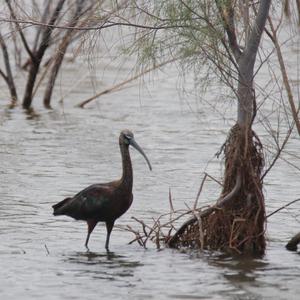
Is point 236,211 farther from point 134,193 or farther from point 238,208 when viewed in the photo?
point 134,193

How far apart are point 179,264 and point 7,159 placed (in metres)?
6.28

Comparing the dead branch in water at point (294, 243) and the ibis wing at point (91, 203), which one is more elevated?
the ibis wing at point (91, 203)

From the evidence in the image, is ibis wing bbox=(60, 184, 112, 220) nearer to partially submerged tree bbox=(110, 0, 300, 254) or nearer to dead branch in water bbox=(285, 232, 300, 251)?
partially submerged tree bbox=(110, 0, 300, 254)

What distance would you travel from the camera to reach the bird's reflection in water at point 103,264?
9.38m

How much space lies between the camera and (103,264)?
9.78 metres

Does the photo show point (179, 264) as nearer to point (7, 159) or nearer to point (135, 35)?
point (135, 35)

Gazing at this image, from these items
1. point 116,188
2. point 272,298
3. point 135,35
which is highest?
point 135,35

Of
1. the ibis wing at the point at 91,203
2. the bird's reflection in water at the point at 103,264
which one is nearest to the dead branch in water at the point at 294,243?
the bird's reflection in water at the point at 103,264

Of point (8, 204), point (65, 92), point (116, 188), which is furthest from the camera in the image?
point (65, 92)

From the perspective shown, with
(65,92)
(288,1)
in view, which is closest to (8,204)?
(288,1)

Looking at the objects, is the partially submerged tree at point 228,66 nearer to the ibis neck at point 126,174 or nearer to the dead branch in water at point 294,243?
the dead branch in water at point 294,243

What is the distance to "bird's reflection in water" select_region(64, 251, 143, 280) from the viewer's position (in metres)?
9.38

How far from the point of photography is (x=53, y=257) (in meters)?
9.94

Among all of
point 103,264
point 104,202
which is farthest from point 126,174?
point 103,264
